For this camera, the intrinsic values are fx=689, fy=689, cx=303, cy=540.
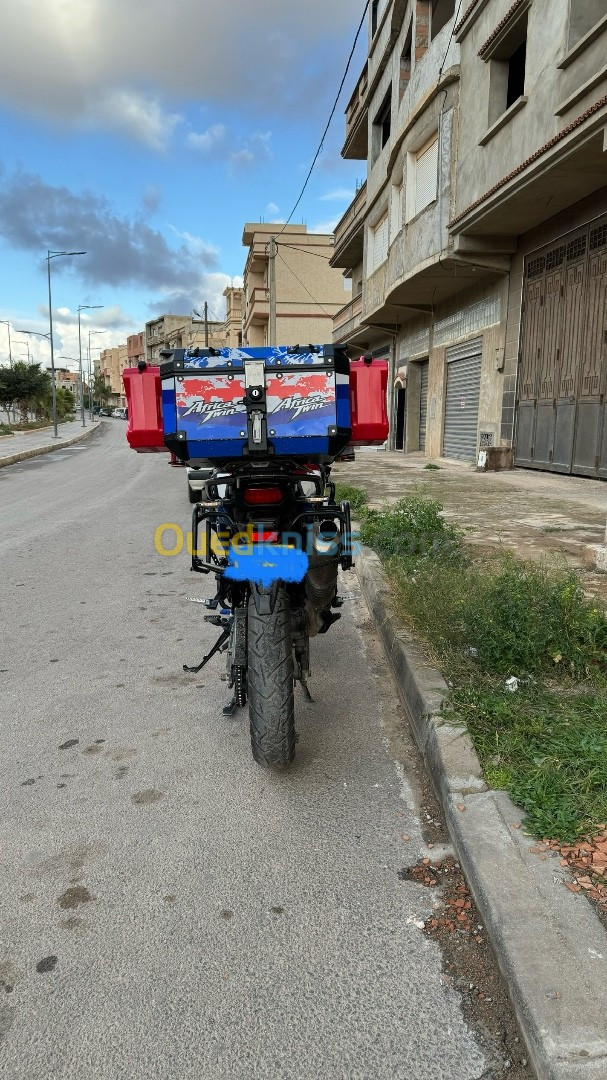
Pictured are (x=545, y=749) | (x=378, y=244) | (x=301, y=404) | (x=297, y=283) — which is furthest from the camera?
(x=297, y=283)

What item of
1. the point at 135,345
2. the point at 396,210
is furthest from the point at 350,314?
the point at 135,345

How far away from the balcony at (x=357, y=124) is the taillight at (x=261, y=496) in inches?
958

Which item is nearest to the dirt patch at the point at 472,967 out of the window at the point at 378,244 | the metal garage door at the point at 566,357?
the metal garage door at the point at 566,357

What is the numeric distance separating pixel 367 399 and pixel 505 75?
479 inches

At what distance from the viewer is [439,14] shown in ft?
53.6

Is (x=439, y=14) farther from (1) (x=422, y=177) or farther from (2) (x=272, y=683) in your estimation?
(2) (x=272, y=683)

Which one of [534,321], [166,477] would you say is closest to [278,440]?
[534,321]

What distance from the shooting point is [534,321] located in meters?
12.6

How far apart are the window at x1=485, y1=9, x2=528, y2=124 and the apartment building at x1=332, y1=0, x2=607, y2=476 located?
0.02 meters

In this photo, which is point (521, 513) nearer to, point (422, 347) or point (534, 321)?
point (534, 321)

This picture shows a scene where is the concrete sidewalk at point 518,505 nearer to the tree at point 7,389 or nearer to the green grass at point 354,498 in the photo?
the green grass at point 354,498

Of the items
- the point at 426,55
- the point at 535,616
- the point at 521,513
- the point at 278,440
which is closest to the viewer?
the point at 278,440

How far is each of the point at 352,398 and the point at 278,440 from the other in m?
0.44

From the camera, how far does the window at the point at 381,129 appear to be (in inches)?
850
